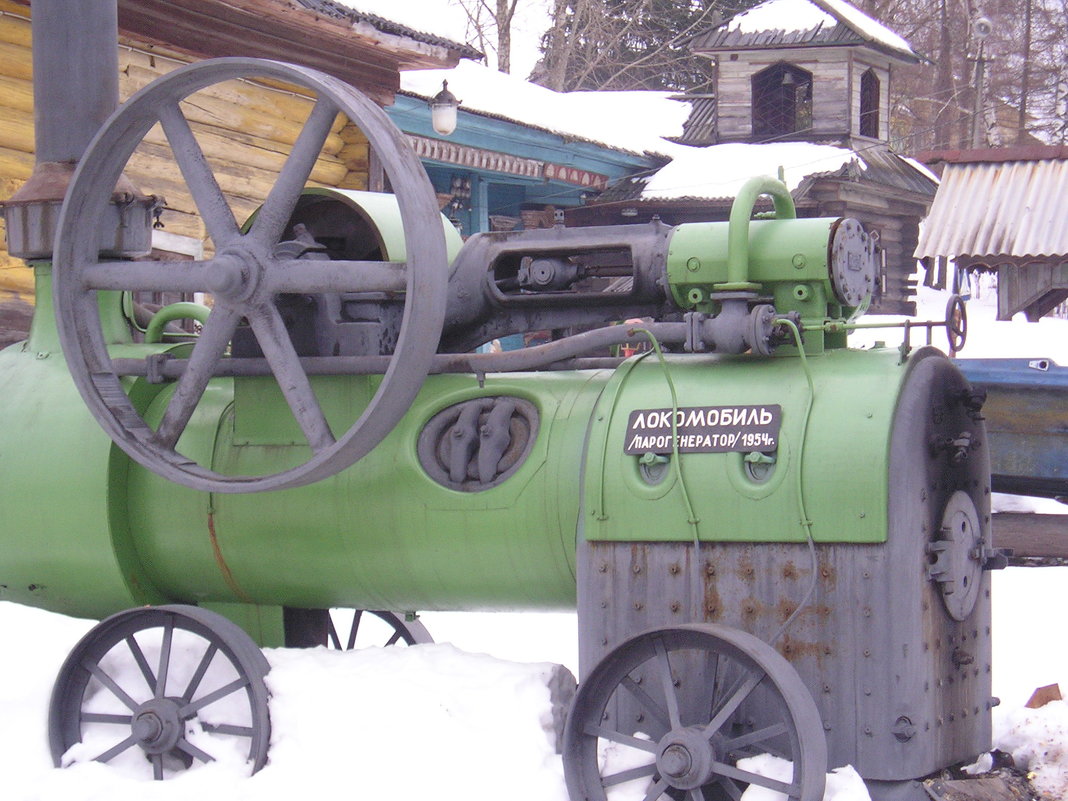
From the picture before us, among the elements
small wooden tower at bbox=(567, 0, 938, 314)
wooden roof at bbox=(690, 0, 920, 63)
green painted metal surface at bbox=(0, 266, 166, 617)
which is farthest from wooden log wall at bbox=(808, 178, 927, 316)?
green painted metal surface at bbox=(0, 266, 166, 617)

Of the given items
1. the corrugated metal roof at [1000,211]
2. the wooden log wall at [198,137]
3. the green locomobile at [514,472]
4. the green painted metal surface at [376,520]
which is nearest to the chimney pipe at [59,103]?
the green locomobile at [514,472]

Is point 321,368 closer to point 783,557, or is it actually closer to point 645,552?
point 645,552

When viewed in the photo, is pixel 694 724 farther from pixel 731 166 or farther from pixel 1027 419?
pixel 731 166

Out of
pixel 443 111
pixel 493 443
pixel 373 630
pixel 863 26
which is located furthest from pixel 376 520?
pixel 863 26

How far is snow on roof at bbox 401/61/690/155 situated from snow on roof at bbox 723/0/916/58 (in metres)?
1.67

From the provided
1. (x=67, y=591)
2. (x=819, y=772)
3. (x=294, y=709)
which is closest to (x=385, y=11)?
(x=67, y=591)

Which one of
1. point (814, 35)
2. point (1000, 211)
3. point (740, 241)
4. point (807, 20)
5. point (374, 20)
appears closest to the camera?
point (740, 241)

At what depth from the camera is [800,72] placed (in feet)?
63.0

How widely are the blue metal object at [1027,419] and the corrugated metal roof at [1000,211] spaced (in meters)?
3.94

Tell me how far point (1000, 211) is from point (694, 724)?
9.98 metres

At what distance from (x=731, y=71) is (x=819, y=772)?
16.6 m

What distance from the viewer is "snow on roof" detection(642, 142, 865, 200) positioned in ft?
52.9

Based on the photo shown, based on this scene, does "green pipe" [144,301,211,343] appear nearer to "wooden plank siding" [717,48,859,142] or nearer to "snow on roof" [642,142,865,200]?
"snow on roof" [642,142,865,200]

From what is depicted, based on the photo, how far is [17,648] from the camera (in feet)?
16.8
